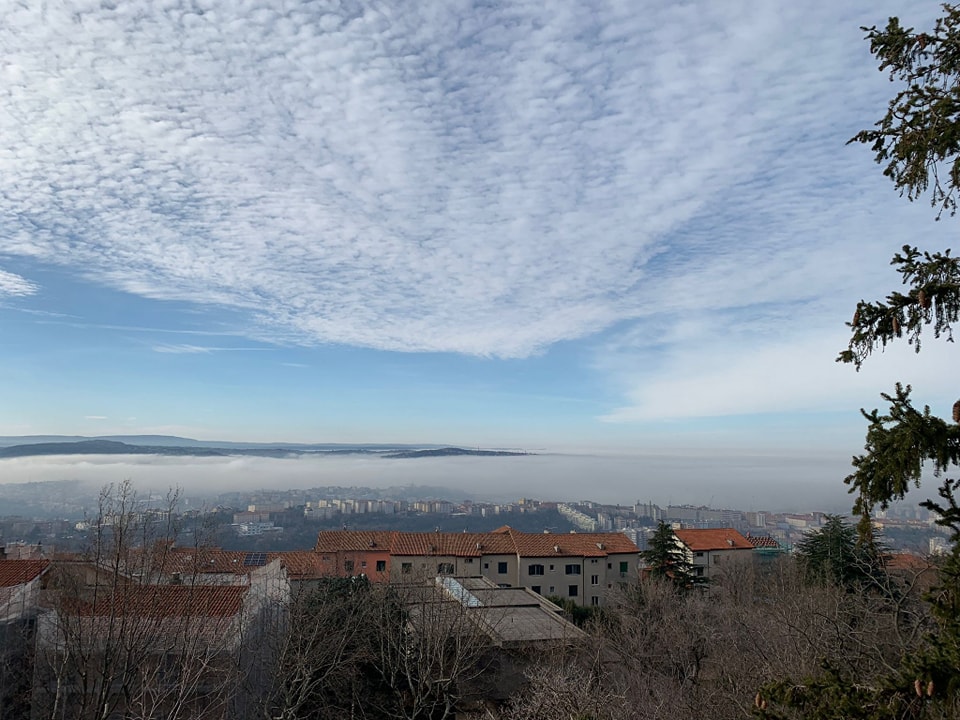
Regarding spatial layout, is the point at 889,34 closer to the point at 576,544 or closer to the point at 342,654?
the point at 342,654

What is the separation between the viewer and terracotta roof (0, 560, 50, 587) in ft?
66.9

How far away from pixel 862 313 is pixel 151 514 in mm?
14987

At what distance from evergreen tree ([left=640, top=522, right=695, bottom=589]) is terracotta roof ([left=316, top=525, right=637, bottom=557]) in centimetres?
1304

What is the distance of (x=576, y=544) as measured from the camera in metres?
47.6

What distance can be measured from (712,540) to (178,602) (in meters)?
43.3

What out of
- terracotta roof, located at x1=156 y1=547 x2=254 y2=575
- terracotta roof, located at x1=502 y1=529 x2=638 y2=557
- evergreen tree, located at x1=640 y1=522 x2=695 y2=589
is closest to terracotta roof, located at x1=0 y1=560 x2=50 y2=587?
terracotta roof, located at x1=156 y1=547 x2=254 y2=575

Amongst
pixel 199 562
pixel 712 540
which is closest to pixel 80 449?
pixel 199 562

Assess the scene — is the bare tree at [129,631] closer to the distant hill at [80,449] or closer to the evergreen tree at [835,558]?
the evergreen tree at [835,558]

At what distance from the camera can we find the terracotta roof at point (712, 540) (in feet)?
162

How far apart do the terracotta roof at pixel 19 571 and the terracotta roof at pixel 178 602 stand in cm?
515

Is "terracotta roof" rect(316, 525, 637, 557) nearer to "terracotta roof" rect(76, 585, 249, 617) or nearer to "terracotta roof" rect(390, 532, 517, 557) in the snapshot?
"terracotta roof" rect(390, 532, 517, 557)

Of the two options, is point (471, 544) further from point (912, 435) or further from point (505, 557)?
point (912, 435)

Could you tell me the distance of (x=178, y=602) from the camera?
17.3 meters

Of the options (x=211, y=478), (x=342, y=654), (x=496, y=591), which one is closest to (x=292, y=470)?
(x=211, y=478)
